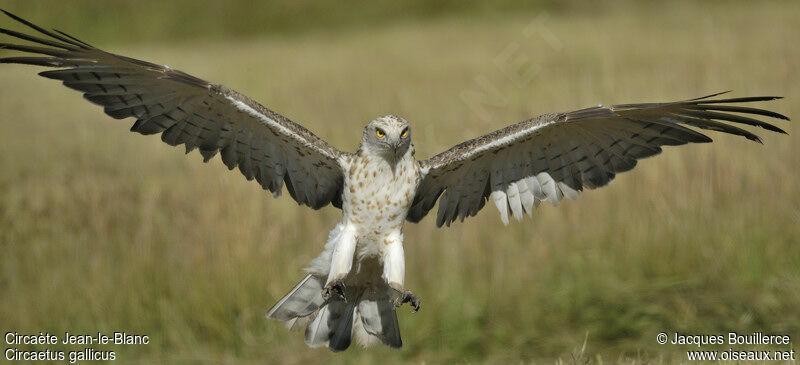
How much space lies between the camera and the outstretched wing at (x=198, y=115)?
14.9 ft

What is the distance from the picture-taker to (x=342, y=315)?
5508 mm

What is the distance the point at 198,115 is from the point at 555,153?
222cm

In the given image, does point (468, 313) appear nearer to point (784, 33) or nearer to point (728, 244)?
point (728, 244)

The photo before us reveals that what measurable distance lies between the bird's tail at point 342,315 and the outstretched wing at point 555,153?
638mm

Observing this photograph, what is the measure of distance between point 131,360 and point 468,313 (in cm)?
303

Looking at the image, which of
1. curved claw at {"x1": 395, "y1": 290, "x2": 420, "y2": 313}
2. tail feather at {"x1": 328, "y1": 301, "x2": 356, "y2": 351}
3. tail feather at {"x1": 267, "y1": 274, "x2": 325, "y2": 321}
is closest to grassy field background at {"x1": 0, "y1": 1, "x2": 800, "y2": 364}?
tail feather at {"x1": 328, "y1": 301, "x2": 356, "y2": 351}

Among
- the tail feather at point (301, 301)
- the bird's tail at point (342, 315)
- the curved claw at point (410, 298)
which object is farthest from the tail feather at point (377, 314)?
the curved claw at point (410, 298)

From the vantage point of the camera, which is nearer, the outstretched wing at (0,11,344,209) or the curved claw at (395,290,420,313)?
the outstretched wing at (0,11,344,209)

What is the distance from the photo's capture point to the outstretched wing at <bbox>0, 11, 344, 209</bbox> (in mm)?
4555

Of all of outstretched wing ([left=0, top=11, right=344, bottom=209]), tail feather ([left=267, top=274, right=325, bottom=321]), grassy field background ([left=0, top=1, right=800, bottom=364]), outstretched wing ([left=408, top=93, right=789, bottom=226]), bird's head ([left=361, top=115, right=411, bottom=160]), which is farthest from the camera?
grassy field background ([left=0, top=1, right=800, bottom=364])

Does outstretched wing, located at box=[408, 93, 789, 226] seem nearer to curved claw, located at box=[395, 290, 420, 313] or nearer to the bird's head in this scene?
the bird's head

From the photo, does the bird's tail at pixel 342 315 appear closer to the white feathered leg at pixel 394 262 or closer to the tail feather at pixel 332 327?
the tail feather at pixel 332 327

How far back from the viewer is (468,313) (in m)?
7.68

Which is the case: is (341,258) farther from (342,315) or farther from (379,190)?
(342,315)
